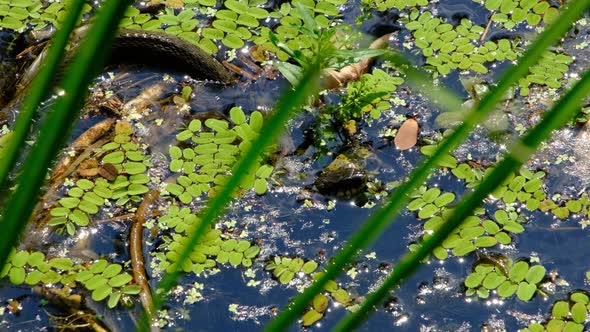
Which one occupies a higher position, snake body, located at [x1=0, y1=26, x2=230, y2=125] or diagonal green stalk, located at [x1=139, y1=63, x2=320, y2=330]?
diagonal green stalk, located at [x1=139, y1=63, x2=320, y2=330]

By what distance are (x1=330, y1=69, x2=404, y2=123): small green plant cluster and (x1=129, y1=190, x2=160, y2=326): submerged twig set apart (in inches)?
42.9

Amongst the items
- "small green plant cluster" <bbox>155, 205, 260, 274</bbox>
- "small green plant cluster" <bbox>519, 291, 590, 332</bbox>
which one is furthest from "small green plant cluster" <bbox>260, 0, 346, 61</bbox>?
"small green plant cluster" <bbox>519, 291, 590, 332</bbox>

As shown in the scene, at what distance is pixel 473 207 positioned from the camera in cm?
83

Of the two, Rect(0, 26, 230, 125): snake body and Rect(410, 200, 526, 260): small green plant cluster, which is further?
Rect(0, 26, 230, 125): snake body

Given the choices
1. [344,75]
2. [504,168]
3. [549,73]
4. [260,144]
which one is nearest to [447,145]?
[504,168]

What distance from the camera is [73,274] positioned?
3561mm

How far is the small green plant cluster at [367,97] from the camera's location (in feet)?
13.6

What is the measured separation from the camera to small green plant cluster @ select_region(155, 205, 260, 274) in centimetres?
360

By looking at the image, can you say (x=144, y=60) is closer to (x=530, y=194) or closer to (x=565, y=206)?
(x=530, y=194)

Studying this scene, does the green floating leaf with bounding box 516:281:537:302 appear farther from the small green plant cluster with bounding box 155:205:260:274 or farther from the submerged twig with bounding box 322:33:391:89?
the submerged twig with bounding box 322:33:391:89

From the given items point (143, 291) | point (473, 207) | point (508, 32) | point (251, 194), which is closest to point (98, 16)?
point (473, 207)

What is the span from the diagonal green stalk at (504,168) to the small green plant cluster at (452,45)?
142 inches

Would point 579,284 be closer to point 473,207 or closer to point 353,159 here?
point 353,159

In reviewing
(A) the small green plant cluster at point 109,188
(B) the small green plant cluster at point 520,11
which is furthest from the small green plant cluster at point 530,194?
(A) the small green plant cluster at point 109,188
